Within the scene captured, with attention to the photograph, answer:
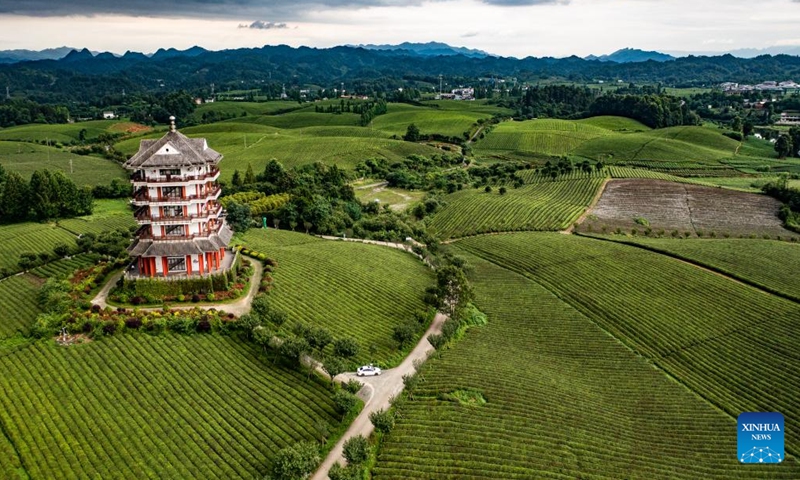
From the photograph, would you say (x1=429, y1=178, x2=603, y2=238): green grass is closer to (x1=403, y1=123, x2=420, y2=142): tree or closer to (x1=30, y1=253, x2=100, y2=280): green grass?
(x1=30, y1=253, x2=100, y2=280): green grass

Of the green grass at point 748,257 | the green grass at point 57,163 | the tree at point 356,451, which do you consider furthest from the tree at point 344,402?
the green grass at point 57,163

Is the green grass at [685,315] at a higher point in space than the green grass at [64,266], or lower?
lower

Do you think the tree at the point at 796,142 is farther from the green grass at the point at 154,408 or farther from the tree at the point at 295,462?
the tree at the point at 295,462

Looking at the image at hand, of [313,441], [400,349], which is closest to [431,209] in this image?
[400,349]

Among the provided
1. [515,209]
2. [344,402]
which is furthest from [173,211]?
[515,209]

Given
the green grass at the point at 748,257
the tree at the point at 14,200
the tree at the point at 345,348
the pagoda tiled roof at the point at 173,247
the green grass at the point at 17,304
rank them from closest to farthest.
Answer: the tree at the point at 345,348, the green grass at the point at 17,304, the pagoda tiled roof at the point at 173,247, the green grass at the point at 748,257, the tree at the point at 14,200
